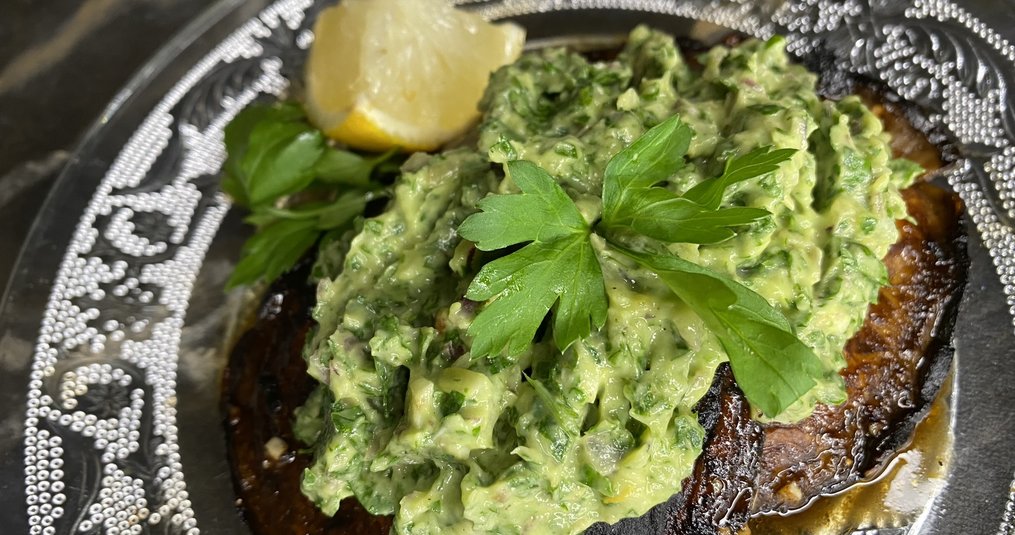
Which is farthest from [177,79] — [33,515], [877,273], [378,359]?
[877,273]

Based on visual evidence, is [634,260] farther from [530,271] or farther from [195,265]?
[195,265]

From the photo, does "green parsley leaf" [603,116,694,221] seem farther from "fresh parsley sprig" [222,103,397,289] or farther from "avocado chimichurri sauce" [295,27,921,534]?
"fresh parsley sprig" [222,103,397,289]

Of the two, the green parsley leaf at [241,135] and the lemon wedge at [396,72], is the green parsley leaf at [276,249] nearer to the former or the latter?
the green parsley leaf at [241,135]

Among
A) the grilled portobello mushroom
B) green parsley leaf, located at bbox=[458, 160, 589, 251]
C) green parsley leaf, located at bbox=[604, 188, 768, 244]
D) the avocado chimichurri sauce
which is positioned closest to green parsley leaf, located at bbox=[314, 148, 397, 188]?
the grilled portobello mushroom

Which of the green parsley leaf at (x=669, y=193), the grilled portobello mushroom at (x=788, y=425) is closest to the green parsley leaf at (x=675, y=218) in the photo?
the green parsley leaf at (x=669, y=193)

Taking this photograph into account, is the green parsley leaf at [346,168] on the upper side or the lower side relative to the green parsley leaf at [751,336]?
lower

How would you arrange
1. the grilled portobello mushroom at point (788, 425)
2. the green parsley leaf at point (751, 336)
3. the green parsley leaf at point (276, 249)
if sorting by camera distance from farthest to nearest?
the green parsley leaf at point (276, 249) → the grilled portobello mushroom at point (788, 425) → the green parsley leaf at point (751, 336)

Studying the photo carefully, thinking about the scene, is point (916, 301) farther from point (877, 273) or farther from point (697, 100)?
point (697, 100)
